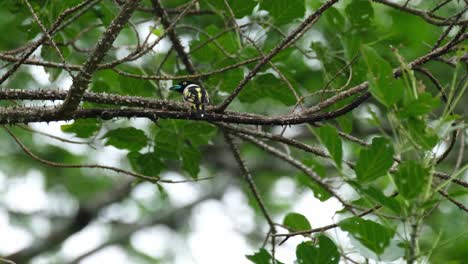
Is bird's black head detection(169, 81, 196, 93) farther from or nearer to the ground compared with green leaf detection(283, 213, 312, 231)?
farther from the ground

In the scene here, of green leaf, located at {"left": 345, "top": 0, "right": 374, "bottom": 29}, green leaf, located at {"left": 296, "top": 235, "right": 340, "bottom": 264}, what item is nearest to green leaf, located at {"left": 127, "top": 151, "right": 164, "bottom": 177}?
green leaf, located at {"left": 345, "top": 0, "right": 374, "bottom": 29}

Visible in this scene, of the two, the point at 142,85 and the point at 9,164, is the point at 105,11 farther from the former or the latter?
the point at 9,164

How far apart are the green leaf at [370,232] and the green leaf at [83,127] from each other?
2.40 metres

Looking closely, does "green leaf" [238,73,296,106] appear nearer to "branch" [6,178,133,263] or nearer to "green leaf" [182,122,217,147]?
"green leaf" [182,122,217,147]

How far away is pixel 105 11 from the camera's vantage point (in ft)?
16.0

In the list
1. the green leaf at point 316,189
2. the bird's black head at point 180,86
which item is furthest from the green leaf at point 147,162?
the green leaf at point 316,189

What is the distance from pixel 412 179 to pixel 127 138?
260cm

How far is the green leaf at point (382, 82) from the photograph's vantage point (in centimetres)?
255

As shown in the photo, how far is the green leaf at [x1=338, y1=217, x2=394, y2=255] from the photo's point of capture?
261 centimetres

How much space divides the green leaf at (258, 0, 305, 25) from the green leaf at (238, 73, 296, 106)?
42cm

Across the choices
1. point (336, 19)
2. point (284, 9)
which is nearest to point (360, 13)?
point (336, 19)

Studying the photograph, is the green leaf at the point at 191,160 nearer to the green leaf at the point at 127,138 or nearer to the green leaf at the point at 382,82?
the green leaf at the point at 127,138

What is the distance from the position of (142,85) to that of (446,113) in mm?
2470

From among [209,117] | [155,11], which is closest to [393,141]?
[209,117]
